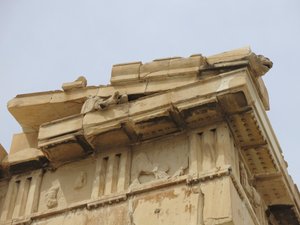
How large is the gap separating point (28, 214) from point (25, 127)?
1.54 m

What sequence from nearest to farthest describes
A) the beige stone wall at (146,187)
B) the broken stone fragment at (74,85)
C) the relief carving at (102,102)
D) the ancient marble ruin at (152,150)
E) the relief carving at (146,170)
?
the beige stone wall at (146,187) < the ancient marble ruin at (152,150) < the relief carving at (146,170) < the relief carving at (102,102) < the broken stone fragment at (74,85)

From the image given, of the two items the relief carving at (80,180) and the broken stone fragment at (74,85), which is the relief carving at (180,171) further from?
the broken stone fragment at (74,85)

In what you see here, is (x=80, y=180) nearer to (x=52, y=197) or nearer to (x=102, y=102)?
(x=52, y=197)

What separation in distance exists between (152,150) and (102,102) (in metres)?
0.93

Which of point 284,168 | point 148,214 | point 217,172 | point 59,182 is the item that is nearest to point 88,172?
point 59,182

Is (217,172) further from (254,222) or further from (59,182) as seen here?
(59,182)

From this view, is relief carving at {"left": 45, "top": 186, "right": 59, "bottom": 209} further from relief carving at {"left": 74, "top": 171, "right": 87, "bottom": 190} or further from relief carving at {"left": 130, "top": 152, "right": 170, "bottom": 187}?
relief carving at {"left": 130, "top": 152, "right": 170, "bottom": 187}

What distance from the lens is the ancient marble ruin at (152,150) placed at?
8258 millimetres

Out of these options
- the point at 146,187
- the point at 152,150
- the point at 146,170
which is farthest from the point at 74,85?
the point at 146,187

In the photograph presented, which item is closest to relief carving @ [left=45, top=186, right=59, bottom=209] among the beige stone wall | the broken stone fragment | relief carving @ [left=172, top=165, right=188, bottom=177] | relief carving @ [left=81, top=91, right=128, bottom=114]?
the beige stone wall

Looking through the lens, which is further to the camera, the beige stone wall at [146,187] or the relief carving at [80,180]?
the relief carving at [80,180]

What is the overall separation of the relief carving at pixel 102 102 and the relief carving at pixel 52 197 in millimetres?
1059

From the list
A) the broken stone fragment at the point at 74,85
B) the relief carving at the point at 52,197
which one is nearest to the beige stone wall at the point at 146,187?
the relief carving at the point at 52,197

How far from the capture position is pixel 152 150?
8.99m
